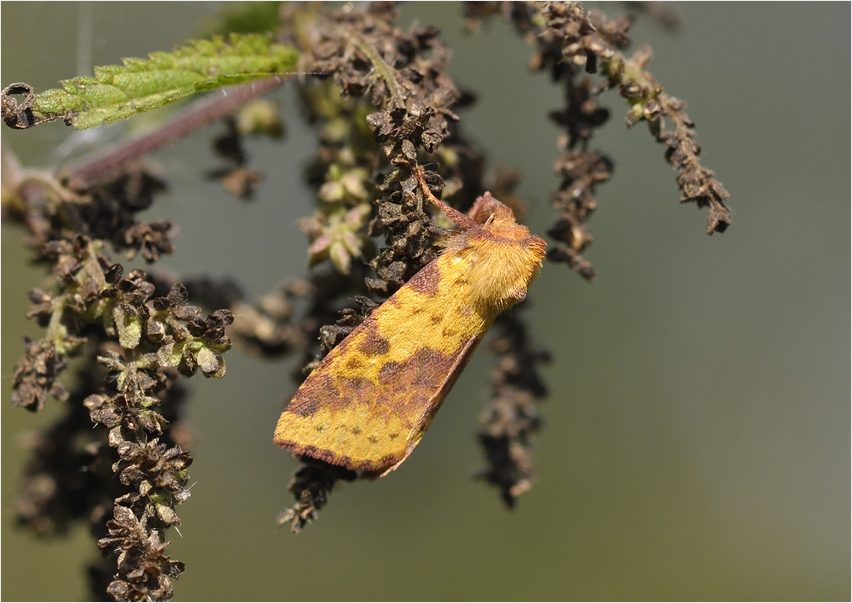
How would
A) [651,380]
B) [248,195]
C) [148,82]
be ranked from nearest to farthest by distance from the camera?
[148,82], [248,195], [651,380]

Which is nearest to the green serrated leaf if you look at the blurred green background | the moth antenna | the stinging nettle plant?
the stinging nettle plant

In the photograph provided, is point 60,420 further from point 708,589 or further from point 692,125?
point 708,589

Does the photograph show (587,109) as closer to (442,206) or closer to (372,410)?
(442,206)

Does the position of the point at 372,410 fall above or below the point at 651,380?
below

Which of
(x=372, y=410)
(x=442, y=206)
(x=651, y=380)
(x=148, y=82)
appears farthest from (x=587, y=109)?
(x=651, y=380)

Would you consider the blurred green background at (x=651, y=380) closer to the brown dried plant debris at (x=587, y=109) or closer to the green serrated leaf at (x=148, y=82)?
the brown dried plant debris at (x=587, y=109)

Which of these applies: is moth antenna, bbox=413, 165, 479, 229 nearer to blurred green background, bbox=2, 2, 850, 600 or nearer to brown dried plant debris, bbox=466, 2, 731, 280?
brown dried plant debris, bbox=466, 2, 731, 280
